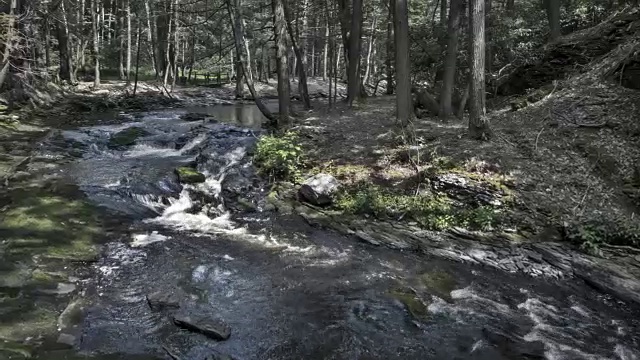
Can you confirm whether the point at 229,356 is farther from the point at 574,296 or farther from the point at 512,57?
the point at 512,57

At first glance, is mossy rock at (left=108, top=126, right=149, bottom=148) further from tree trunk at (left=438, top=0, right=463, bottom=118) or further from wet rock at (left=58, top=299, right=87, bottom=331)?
tree trunk at (left=438, top=0, right=463, bottom=118)

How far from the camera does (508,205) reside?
30.5ft

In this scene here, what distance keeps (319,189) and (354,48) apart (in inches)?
391

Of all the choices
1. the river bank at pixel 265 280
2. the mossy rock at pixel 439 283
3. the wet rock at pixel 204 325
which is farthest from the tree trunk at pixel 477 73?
the wet rock at pixel 204 325

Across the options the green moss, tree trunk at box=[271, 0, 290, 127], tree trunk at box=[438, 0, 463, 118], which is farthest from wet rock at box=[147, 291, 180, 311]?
tree trunk at box=[438, 0, 463, 118]

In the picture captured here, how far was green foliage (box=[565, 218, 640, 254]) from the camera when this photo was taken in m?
8.19

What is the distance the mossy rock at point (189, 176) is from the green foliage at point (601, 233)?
27.9 feet

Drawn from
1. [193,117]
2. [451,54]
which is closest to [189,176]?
[451,54]

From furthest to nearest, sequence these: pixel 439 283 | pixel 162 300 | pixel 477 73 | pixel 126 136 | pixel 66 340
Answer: pixel 126 136 → pixel 477 73 → pixel 439 283 → pixel 162 300 → pixel 66 340

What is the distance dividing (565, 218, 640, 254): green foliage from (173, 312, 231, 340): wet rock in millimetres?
6315

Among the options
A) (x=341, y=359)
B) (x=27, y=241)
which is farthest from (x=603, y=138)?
(x=27, y=241)

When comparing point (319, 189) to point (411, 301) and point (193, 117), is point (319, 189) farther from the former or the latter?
point (193, 117)

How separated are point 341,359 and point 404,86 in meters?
8.76

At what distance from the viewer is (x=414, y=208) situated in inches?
384
